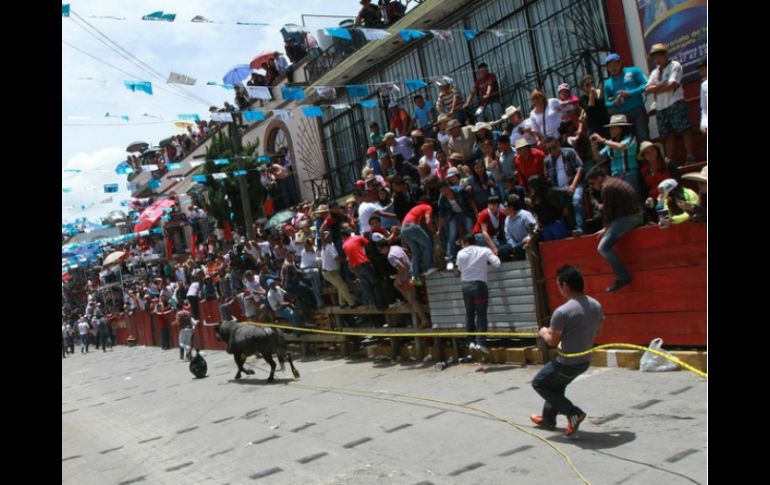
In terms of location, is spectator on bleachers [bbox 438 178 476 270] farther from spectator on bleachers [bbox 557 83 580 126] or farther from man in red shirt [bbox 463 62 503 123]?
man in red shirt [bbox 463 62 503 123]

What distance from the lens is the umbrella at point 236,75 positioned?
69.7 feet

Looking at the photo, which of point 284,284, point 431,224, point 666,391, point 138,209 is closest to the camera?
point 666,391

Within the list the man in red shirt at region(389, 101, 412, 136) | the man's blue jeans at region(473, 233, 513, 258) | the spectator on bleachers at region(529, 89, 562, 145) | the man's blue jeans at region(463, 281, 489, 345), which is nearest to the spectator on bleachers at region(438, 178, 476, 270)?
the man's blue jeans at region(473, 233, 513, 258)

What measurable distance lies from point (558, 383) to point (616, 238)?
2.81 m

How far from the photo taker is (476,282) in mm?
11445

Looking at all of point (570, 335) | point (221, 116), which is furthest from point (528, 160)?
point (221, 116)

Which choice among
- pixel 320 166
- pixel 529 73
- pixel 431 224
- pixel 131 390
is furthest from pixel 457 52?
pixel 131 390

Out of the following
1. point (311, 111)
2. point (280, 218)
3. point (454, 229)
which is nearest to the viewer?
point (454, 229)

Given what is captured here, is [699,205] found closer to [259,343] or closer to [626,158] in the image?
[626,158]

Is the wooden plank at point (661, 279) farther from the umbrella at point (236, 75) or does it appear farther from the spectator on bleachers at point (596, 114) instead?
the umbrella at point (236, 75)
